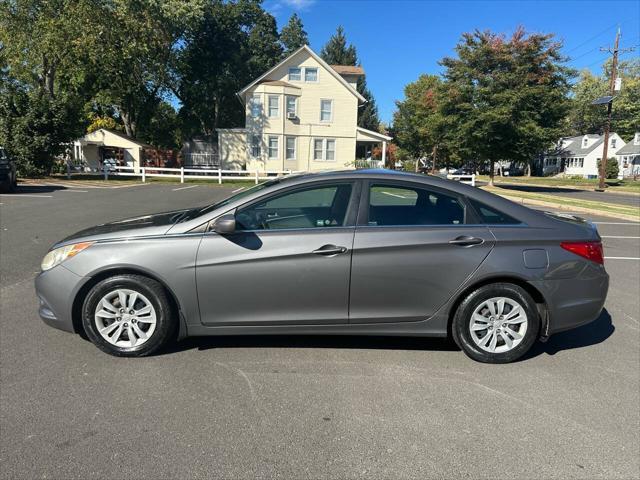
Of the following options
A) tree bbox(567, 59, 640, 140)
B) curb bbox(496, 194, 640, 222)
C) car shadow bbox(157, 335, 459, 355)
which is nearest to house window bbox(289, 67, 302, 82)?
curb bbox(496, 194, 640, 222)

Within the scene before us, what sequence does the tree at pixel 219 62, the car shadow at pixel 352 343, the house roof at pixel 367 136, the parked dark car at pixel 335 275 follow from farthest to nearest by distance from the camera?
the tree at pixel 219 62
the house roof at pixel 367 136
the car shadow at pixel 352 343
the parked dark car at pixel 335 275

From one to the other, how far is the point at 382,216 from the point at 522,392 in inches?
69.2

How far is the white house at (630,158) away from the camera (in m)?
53.9

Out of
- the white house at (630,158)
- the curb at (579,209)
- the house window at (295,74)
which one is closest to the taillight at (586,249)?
the curb at (579,209)

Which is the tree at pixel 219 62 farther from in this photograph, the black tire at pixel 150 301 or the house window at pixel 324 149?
the black tire at pixel 150 301

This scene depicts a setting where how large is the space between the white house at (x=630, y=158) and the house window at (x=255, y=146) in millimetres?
43843

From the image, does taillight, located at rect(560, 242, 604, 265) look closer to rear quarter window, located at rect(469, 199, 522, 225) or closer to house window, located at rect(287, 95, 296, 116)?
rear quarter window, located at rect(469, 199, 522, 225)

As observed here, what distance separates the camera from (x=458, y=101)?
27344mm

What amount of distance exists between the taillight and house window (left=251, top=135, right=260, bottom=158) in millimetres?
32236

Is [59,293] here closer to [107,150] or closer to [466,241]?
[466,241]

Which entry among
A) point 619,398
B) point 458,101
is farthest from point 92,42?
point 619,398

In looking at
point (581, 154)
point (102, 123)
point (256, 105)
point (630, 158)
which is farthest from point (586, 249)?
point (581, 154)

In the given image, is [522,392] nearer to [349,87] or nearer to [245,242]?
[245,242]

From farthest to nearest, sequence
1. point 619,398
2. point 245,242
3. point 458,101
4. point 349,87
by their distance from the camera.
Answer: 1. point 349,87
2. point 458,101
3. point 245,242
4. point 619,398
